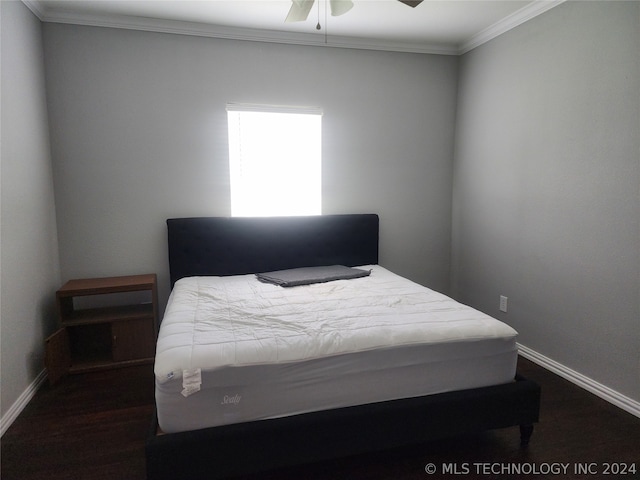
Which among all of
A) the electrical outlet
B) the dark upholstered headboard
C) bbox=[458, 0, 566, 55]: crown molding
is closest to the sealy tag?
the dark upholstered headboard

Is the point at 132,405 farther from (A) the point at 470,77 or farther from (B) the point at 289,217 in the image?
(A) the point at 470,77

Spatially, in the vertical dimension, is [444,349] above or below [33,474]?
above

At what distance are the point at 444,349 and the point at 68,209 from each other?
291 centimetres

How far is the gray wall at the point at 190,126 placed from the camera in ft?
9.63

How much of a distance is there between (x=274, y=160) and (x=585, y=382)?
2824mm

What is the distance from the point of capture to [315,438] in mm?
1608

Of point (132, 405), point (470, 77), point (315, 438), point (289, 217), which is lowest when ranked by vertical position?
point (132, 405)

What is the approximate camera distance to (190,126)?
3129 mm

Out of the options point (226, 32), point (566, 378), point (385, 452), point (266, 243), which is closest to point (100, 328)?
point (266, 243)

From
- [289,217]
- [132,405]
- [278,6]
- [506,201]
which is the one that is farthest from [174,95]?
[506,201]

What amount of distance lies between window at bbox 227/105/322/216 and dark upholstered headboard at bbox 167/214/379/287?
173mm

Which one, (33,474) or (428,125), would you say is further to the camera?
(428,125)

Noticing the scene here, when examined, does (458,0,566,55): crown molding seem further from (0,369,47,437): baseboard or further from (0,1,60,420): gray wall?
(0,369,47,437): baseboard

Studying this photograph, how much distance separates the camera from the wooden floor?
1.76 m
